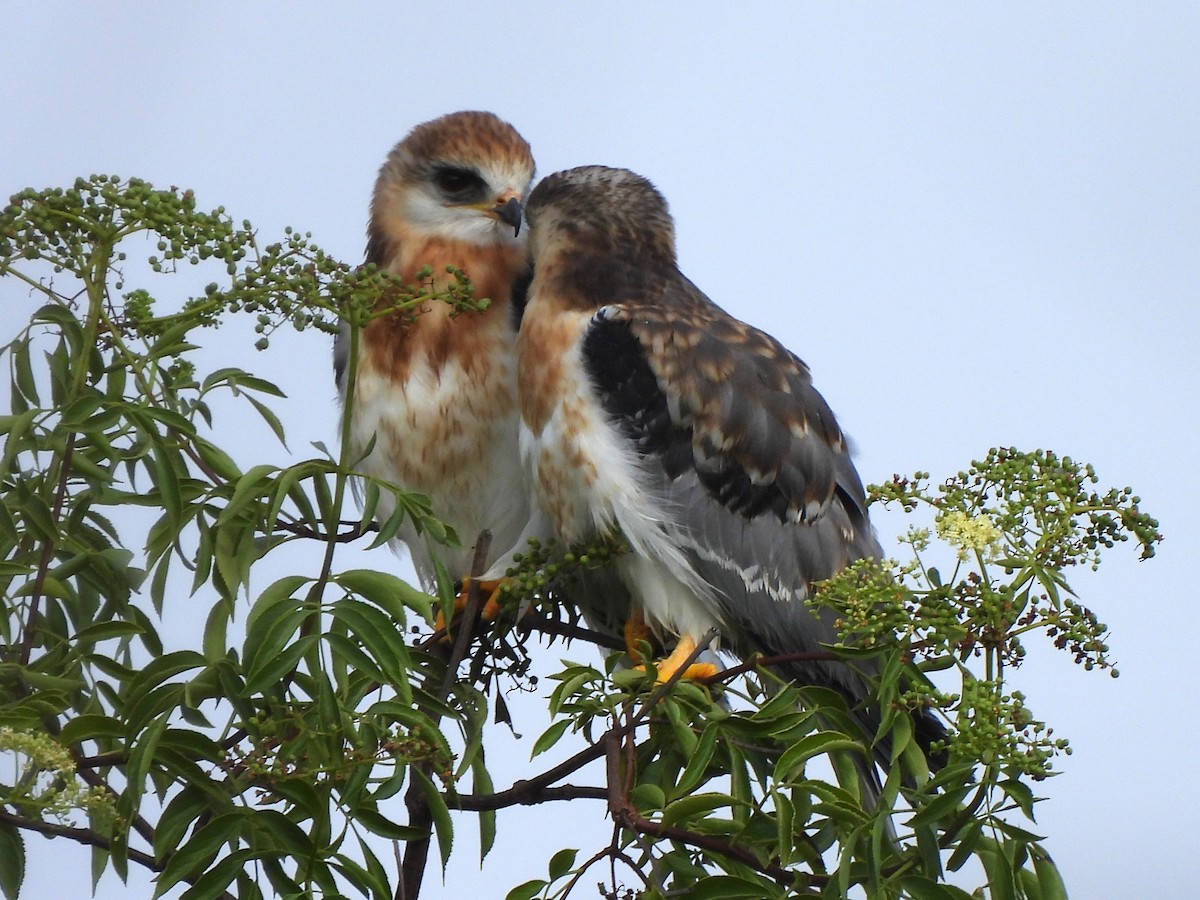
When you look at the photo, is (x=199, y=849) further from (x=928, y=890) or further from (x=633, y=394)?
(x=633, y=394)

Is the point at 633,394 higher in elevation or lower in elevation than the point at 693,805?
higher

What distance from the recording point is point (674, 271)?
3.07 meters

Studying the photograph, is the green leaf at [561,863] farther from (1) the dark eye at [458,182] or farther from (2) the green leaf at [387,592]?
(1) the dark eye at [458,182]

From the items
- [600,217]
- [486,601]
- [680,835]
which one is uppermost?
[600,217]

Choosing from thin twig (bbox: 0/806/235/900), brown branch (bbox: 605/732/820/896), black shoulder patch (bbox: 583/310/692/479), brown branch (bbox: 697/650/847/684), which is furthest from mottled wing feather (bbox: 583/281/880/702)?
thin twig (bbox: 0/806/235/900)

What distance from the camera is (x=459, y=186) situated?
10.4ft

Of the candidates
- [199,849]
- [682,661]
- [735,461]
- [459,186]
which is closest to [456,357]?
[459,186]

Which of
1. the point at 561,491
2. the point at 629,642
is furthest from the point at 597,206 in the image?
the point at 629,642

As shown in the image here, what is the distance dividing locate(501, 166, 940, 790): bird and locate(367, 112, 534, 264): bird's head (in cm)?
20

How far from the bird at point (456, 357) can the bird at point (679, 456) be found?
0.42 feet

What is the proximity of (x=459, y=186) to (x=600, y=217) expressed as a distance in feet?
1.20

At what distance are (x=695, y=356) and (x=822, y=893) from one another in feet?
4.25

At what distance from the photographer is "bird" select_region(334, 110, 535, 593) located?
2893 millimetres

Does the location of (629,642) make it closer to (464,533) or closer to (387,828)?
(464,533)
